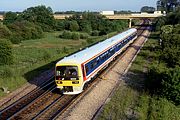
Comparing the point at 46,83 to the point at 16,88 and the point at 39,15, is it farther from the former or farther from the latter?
the point at 39,15

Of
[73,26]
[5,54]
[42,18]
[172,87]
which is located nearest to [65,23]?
[73,26]

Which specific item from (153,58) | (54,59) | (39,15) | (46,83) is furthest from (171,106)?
(39,15)

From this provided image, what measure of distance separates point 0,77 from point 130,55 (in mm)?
17887

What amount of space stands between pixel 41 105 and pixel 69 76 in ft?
8.05

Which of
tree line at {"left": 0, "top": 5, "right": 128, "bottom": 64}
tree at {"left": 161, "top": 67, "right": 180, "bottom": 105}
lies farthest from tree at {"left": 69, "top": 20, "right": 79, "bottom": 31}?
tree at {"left": 161, "top": 67, "right": 180, "bottom": 105}

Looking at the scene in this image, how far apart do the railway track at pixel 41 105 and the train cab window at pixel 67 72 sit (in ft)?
4.22

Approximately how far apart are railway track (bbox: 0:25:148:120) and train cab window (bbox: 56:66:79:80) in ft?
4.22

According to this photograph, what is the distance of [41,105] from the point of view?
19047 millimetres

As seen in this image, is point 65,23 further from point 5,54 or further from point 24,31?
point 5,54

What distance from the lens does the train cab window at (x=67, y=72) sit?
19984mm

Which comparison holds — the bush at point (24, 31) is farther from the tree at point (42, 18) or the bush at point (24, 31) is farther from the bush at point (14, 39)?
the tree at point (42, 18)

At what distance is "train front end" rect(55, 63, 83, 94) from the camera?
65.5ft

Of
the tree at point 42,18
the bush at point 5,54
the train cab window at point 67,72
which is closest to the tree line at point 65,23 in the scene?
the tree at point 42,18

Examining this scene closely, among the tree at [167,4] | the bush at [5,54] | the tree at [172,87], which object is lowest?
the tree at [167,4]
